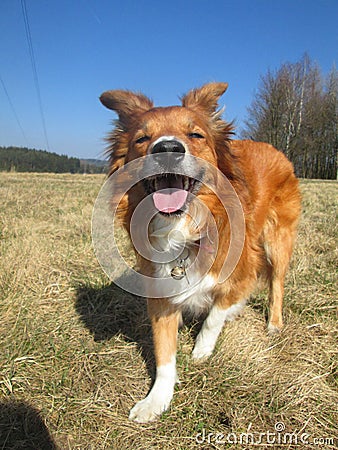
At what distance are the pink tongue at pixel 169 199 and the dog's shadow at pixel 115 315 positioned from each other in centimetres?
115

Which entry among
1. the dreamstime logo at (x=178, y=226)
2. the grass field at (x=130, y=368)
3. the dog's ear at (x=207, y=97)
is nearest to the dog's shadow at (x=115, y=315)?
the grass field at (x=130, y=368)

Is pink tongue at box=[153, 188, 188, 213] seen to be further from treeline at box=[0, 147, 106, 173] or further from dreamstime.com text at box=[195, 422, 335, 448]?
treeline at box=[0, 147, 106, 173]

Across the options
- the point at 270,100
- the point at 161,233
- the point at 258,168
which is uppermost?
the point at 270,100

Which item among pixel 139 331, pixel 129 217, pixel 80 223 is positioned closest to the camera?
pixel 129 217

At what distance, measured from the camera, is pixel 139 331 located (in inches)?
117

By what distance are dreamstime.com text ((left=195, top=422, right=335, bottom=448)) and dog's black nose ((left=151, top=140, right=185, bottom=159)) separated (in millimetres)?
1564

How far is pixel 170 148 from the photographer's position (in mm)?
2127

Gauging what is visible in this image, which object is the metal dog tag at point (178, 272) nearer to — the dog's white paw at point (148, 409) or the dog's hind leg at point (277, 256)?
the dog's white paw at point (148, 409)

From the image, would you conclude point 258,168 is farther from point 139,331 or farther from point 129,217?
point 139,331

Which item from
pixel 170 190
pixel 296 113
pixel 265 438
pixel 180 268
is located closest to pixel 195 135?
pixel 170 190

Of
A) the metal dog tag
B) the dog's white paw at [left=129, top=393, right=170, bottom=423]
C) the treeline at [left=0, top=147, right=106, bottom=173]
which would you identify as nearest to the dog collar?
the metal dog tag

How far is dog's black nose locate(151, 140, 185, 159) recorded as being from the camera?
2.13 metres

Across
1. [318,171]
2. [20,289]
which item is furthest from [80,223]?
[318,171]

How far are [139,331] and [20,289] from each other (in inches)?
45.7
